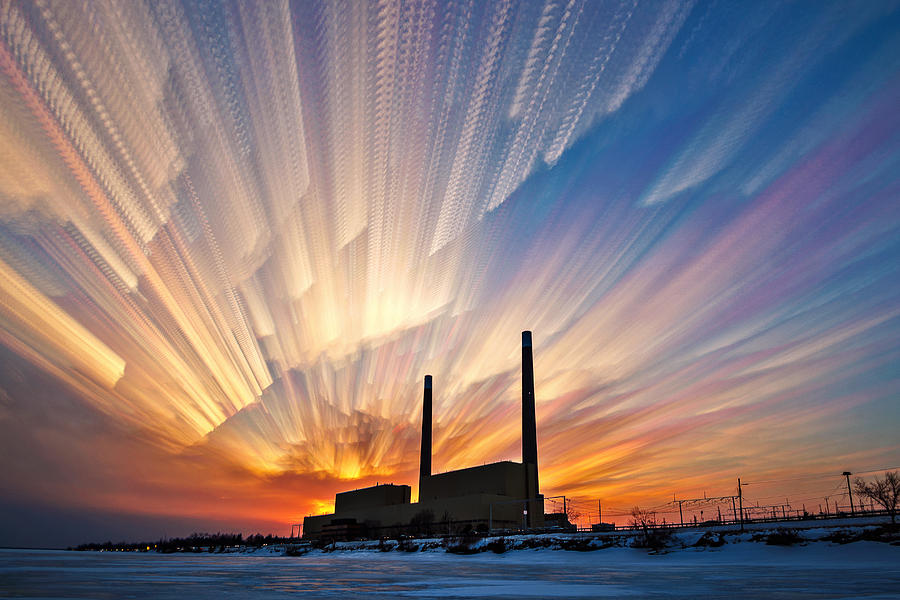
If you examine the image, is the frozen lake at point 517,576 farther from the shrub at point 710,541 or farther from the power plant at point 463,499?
the power plant at point 463,499

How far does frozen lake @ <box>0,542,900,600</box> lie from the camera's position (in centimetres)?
796

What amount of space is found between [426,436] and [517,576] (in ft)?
315

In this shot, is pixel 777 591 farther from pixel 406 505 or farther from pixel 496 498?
pixel 406 505

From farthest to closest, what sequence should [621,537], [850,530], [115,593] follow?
[621,537] → [850,530] → [115,593]

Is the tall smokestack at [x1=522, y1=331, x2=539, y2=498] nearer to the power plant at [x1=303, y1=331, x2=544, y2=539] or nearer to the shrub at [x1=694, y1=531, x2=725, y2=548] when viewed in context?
the power plant at [x1=303, y1=331, x2=544, y2=539]

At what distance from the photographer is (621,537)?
32.9 m

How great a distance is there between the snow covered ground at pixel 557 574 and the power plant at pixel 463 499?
159 feet

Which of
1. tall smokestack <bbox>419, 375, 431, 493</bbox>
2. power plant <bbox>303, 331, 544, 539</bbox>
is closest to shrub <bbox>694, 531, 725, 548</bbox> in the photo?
power plant <bbox>303, 331, 544, 539</bbox>

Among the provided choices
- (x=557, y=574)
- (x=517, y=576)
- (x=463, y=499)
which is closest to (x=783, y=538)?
(x=557, y=574)

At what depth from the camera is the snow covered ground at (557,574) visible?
8.52 metres

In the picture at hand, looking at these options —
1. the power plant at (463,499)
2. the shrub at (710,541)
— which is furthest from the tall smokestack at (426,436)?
the shrub at (710,541)

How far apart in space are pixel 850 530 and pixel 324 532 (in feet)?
336

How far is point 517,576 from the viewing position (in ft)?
45.2

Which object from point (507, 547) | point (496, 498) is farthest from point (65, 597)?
point (496, 498)
